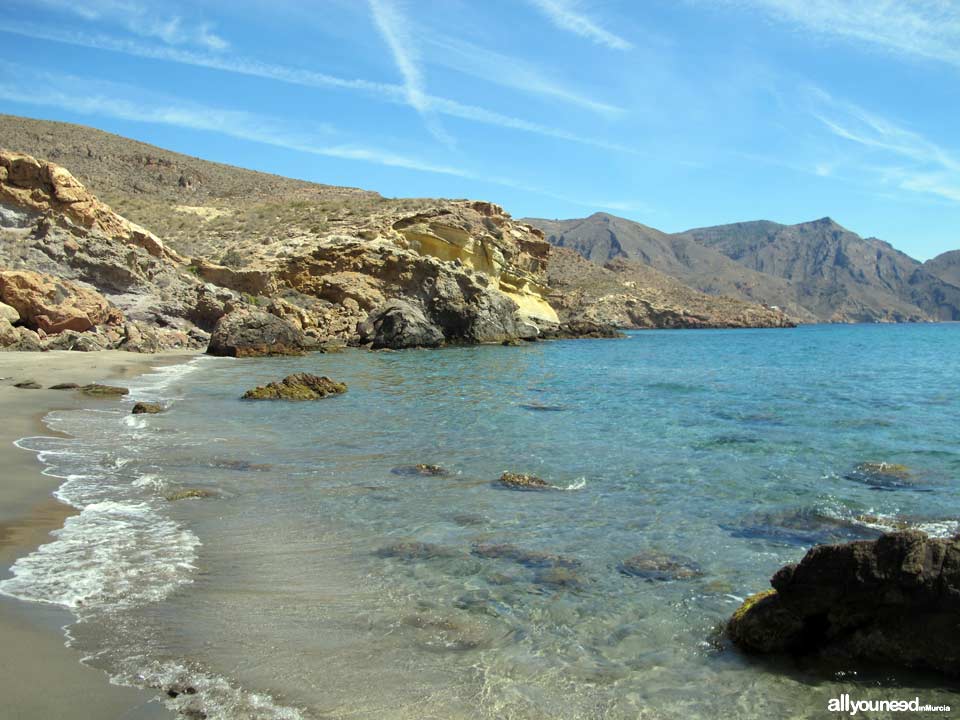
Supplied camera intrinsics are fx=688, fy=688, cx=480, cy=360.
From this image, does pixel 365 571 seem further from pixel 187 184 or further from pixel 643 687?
pixel 187 184

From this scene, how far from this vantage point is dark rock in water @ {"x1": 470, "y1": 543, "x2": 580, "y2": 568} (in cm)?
553

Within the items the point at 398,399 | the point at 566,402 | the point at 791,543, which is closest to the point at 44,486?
the point at 791,543

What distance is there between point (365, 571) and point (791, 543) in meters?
3.79

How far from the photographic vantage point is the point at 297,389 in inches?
594

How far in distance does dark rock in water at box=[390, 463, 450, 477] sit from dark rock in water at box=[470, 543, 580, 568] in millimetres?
2568

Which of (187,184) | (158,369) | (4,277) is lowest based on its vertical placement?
(158,369)

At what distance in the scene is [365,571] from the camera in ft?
17.3

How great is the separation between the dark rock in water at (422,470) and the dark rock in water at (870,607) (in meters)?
4.80

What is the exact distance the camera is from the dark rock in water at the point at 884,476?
8.30 m

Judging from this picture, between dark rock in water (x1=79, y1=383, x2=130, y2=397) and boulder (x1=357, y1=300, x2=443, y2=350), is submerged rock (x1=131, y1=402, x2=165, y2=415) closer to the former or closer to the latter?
dark rock in water (x1=79, y1=383, x2=130, y2=397)

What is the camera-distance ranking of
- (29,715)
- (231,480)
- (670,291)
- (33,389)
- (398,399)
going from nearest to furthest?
(29,715) → (231,480) → (33,389) → (398,399) → (670,291)

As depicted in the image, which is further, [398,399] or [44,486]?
[398,399]

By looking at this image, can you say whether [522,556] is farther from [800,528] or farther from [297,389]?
[297,389]

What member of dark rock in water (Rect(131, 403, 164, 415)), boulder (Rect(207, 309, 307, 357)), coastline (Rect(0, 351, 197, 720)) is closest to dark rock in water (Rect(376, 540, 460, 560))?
coastline (Rect(0, 351, 197, 720))
